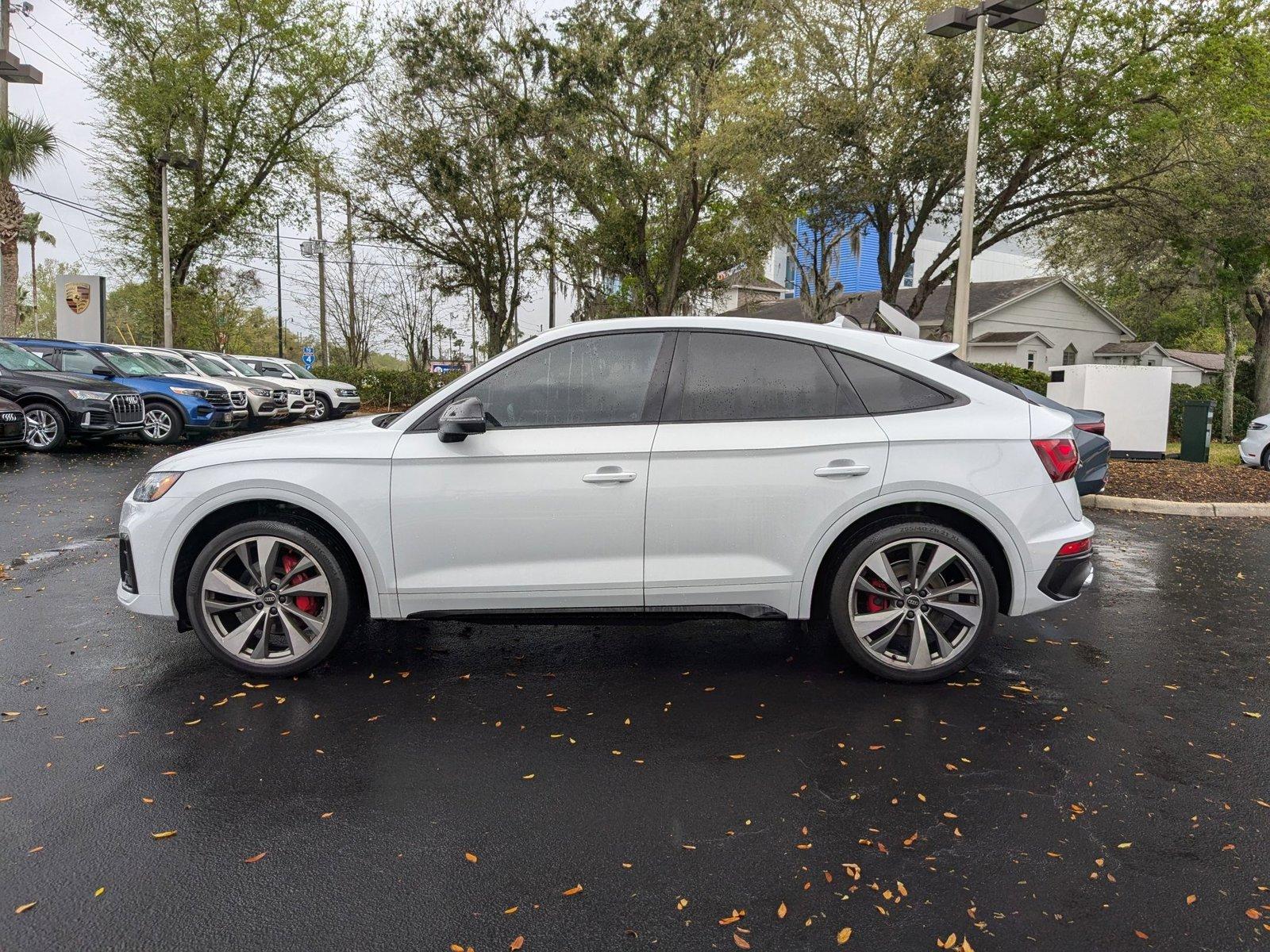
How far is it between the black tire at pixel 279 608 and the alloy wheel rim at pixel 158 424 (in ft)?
44.8

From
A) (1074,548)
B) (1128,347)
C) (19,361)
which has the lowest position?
(1074,548)

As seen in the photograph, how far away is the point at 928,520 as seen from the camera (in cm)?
439

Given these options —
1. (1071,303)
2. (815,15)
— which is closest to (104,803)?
(815,15)

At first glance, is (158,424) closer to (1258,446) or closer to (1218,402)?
(1258,446)

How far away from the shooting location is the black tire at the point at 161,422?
1620 centimetres

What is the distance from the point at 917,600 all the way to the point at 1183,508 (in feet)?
25.5

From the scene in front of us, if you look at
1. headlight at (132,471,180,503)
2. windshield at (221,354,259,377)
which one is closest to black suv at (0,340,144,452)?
windshield at (221,354,259,377)

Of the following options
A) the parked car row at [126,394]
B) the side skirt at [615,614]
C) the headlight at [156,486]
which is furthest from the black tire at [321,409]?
the side skirt at [615,614]

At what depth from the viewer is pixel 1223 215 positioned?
18750 mm

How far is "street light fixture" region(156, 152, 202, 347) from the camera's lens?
1023 inches

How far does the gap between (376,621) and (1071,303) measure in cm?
4462

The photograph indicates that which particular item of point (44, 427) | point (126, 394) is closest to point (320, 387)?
point (126, 394)

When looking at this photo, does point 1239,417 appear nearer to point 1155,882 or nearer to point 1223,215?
point 1223,215

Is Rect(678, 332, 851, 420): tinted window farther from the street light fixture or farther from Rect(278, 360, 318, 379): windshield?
the street light fixture
